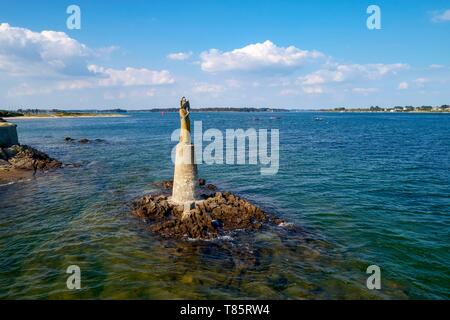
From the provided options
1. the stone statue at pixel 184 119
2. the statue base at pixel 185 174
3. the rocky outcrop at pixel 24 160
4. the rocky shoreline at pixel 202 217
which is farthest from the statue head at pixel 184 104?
the rocky outcrop at pixel 24 160

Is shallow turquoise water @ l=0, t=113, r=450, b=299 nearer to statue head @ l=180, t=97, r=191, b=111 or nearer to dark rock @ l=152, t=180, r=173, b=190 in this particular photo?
dark rock @ l=152, t=180, r=173, b=190

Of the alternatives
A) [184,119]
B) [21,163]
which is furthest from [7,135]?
[184,119]

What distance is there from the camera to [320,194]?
32.1 metres

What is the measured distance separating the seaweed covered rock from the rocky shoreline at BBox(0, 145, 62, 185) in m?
22.8

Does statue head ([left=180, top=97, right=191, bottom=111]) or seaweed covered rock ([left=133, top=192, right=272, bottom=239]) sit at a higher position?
statue head ([left=180, top=97, right=191, bottom=111])

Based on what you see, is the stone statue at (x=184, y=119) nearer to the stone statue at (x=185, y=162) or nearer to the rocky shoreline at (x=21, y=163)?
the stone statue at (x=185, y=162)

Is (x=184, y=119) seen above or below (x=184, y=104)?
below

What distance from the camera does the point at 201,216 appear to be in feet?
74.4

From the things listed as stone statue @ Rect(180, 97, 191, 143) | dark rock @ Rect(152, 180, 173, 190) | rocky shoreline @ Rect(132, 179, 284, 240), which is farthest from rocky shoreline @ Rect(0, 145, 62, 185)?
stone statue @ Rect(180, 97, 191, 143)

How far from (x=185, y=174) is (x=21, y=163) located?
31.6 metres

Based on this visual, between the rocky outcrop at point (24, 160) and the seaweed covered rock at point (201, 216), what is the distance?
25.5m

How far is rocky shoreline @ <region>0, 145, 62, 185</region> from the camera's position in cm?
4056

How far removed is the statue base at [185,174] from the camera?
78.5 feet

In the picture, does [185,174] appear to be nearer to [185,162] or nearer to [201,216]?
[185,162]
